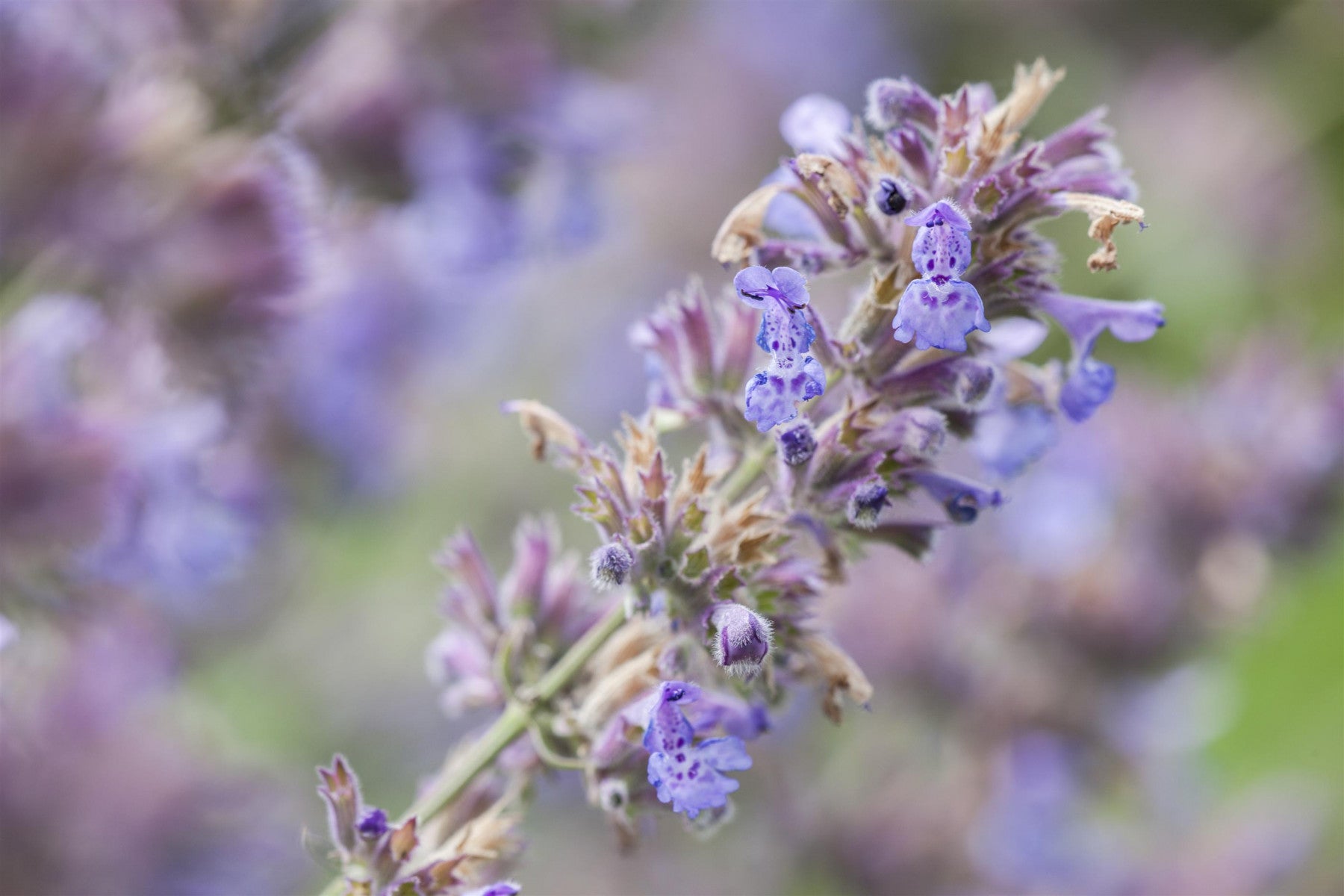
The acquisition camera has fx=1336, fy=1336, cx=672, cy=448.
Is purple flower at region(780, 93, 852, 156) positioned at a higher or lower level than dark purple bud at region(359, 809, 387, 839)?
higher

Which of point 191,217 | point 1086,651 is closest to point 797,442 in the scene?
point 191,217

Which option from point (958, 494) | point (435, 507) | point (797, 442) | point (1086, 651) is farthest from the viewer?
point (435, 507)

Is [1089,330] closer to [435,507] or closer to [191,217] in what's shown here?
[191,217]

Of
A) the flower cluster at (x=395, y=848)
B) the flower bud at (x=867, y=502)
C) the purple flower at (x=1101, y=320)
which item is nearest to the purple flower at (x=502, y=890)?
the flower cluster at (x=395, y=848)

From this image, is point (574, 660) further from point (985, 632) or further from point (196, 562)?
point (985, 632)

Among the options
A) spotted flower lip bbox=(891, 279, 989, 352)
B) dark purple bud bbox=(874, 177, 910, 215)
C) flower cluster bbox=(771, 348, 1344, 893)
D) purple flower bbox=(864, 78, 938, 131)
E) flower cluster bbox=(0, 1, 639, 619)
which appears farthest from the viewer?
flower cluster bbox=(771, 348, 1344, 893)

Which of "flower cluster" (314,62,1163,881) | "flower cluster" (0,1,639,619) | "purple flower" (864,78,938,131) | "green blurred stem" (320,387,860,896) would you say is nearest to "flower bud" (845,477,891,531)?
"flower cluster" (314,62,1163,881)

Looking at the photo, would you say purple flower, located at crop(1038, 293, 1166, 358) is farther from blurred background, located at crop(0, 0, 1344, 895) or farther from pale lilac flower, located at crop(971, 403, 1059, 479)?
blurred background, located at crop(0, 0, 1344, 895)
